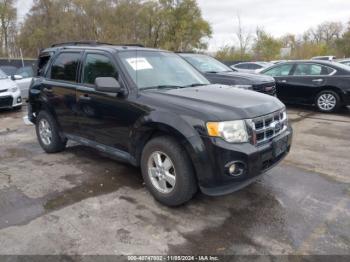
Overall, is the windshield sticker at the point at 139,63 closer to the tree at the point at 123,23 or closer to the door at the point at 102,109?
the door at the point at 102,109

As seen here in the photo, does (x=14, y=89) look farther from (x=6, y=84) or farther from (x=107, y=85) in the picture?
(x=107, y=85)

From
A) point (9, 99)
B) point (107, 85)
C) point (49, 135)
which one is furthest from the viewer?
point (9, 99)

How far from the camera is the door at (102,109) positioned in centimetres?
398

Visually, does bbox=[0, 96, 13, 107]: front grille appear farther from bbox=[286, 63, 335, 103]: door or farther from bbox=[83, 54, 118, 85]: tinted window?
bbox=[286, 63, 335, 103]: door

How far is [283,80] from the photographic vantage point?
9898 millimetres

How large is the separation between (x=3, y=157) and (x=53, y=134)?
3.35 ft

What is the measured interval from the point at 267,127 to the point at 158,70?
1669 mm

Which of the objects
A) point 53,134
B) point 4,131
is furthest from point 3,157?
point 4,131

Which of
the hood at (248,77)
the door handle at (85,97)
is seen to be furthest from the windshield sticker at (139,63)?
the hood at (248,77)

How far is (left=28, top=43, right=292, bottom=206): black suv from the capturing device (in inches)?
126

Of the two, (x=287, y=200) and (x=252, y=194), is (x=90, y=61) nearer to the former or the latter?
(x=252, y=194)

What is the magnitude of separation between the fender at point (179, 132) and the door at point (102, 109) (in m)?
0.25

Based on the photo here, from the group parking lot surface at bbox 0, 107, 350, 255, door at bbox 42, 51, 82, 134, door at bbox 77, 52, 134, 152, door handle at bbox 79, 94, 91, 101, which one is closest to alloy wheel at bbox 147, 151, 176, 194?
parking lot surface at bbox 0, 107, 350, 255

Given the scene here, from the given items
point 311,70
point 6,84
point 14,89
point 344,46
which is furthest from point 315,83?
point 344,46
